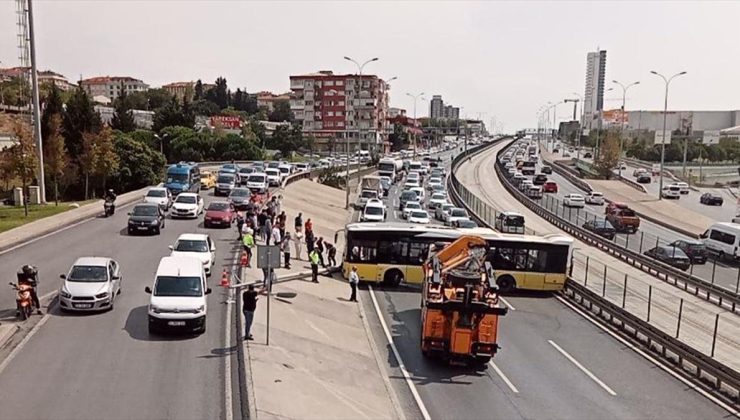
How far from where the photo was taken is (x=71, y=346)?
1642 centimetres

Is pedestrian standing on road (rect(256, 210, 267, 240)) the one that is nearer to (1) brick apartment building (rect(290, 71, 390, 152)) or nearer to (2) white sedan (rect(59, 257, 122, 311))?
(2) white sedan (rect(59, 257, 122, 311))

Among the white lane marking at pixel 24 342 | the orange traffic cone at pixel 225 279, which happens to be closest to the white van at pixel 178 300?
the white lane marking at pixel 24 342

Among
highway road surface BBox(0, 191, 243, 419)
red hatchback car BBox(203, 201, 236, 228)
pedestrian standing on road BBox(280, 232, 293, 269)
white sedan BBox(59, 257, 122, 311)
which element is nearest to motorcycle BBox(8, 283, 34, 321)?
highway road surface BBox(0, 191, 243, 419)

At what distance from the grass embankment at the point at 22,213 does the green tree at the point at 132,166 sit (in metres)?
15.5

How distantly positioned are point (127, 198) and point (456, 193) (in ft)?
111

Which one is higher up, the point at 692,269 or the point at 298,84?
Result: the point at 298,84

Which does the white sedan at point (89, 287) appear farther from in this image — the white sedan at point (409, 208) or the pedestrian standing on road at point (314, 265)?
the white sedan at point (409, 208)

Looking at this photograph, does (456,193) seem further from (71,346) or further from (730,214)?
(71,346)

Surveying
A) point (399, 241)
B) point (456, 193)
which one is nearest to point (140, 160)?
point (456, 193)

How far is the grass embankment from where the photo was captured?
35.1 m

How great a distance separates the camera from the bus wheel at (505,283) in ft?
93.7

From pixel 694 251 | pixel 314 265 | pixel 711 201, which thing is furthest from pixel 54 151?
pixel 711 201

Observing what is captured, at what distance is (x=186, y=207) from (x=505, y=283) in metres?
19.1

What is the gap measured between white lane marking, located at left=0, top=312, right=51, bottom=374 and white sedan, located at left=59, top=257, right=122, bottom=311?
0.74 m
